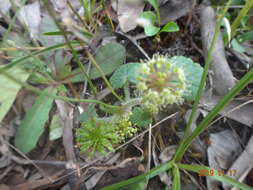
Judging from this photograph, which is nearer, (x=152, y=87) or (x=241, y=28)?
(x=152, y=87)

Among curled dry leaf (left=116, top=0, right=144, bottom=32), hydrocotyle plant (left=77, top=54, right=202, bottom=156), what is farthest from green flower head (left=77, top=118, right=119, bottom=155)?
curled dry leaf (left=116, top=0, right=144, bottom=32)

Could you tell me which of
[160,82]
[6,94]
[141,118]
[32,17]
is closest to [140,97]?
[141,118]

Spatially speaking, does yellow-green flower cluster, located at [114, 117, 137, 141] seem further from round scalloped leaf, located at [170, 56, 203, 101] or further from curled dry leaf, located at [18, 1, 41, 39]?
curled dry leaf, located at [18, 1, 41, 39]

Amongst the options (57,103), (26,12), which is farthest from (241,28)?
(26,12)

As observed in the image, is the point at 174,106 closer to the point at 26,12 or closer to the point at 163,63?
the point at 163,63

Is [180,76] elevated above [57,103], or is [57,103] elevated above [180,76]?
[180,76]

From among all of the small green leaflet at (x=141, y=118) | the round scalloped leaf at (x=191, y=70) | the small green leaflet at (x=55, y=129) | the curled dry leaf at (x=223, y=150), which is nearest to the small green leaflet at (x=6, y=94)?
the small green leaflet at (x=55, y=129)

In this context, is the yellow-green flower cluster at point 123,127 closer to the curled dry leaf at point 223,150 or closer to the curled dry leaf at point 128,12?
the curled dry leaf at point 223,150
